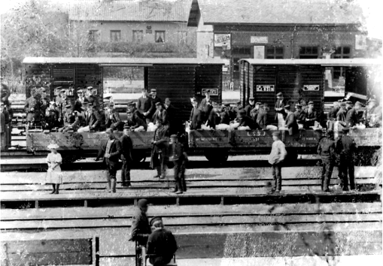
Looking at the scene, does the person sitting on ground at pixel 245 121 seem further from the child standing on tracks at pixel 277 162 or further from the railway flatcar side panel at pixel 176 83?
the child standing on tracks at pixel 277 162

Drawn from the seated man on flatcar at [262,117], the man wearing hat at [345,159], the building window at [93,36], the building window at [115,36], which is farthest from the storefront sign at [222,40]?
the man wearing hat at [345,159]

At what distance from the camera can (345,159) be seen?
16141mm

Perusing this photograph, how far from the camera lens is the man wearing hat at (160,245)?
1009cm

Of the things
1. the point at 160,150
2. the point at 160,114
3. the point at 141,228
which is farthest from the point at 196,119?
the point at 141,228

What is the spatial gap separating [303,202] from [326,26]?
2333cm

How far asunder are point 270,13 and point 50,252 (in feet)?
88.9

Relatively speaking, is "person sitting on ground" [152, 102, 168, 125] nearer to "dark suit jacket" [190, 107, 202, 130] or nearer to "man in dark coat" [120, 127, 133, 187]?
"dark suit jacket" [190, 107, 202, 130]

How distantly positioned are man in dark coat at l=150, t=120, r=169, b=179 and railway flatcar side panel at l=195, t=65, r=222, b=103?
160 inches

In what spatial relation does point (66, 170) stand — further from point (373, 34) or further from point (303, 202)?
point (373, 34)

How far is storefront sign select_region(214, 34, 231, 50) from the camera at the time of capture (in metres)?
34.9

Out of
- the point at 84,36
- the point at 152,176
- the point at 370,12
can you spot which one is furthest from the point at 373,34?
the point at 84,36

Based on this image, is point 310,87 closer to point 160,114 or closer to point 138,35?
point 160,114

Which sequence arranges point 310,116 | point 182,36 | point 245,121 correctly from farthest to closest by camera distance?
1. point 182,36
2. point 310,116
3. point 245,121

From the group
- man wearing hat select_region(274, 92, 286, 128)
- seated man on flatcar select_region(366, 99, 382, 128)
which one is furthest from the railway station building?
seated man on flatcar select_region(366, 99, 382, 128)
